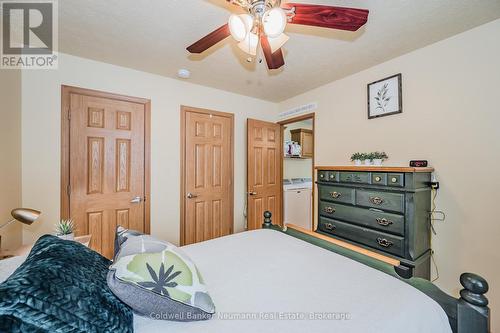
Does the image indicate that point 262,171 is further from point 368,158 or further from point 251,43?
point 251,43

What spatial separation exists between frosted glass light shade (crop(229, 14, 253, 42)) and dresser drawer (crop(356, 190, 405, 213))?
1724mm

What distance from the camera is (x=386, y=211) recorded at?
1.83 metres

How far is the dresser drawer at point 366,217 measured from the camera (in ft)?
5.81

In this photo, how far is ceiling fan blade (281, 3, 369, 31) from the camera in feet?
3.58

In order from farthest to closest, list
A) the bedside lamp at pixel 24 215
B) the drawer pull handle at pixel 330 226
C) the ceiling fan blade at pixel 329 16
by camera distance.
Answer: the drawer pull handle at pixel 330 226
the bedside lamp at pixel 24 215
the ceiling fan blade at pixel 329 16

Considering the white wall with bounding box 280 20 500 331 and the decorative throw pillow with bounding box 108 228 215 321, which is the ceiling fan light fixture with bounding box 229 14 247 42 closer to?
the decorative throw pillow with bounding box 108 228 215 321

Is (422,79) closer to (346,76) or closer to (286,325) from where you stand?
(346,76)

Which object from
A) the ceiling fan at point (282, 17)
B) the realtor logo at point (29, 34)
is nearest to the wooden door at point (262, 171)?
the ceiling fan at point (282, 17)

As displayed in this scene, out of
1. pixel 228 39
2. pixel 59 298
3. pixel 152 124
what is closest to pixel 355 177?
pixel 228 39

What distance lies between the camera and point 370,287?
1.00 meters

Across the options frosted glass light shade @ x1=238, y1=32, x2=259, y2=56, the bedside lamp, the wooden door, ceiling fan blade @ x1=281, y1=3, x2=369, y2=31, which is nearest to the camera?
ceiling fan blade @ x1=281, y1=3, x2=369, y2=31

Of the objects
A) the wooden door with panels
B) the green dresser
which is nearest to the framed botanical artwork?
the green dresser

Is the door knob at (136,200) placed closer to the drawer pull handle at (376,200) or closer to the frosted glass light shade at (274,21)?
the frosted glass light shade at (274,21)

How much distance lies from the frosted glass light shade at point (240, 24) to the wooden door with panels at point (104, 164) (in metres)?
1.80
